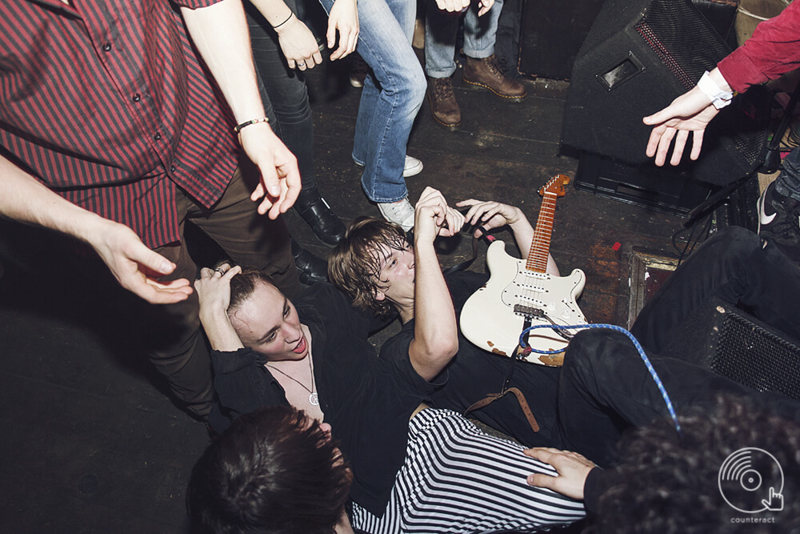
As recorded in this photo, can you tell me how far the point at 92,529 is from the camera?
1873 mm

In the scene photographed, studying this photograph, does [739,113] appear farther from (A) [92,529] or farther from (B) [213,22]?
(A) [92,529]

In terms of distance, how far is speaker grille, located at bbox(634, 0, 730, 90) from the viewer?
6.34 feet

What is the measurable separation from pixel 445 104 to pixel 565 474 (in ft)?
6.83

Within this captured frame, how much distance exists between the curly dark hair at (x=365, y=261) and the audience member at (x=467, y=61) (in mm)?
1186

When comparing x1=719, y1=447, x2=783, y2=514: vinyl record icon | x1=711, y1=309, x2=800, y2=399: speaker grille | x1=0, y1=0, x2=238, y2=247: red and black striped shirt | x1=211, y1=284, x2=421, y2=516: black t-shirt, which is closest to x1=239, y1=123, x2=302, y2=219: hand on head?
x1=0, y1=0, x2=238, y2=247: red and black striped shirt

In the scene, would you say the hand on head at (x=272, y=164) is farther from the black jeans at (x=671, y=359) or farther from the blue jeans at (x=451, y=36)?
the blue jeans at (x=451, y=36)

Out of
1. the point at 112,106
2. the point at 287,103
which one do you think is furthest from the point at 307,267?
the point at 112,106

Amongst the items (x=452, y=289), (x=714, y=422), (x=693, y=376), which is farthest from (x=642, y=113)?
(x=714, y=422)

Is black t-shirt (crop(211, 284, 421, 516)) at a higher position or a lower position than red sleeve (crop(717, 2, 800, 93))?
lower

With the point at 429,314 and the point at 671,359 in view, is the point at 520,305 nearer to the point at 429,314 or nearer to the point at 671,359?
the point at 429,314

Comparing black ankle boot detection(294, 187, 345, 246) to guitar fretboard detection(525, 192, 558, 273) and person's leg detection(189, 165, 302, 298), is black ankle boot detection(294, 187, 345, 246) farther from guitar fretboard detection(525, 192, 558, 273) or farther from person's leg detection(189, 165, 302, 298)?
guitar fretboard detection(525, 192, 558, 273)

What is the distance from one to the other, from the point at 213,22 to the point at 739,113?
77.3 inches

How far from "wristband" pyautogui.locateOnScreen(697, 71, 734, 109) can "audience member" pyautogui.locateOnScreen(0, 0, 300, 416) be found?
52.7 inches

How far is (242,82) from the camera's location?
4.41 ft
